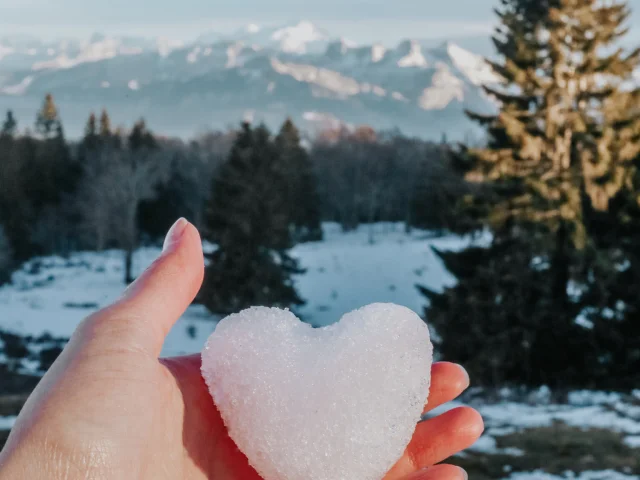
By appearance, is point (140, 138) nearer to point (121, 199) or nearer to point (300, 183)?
point (300, 183)

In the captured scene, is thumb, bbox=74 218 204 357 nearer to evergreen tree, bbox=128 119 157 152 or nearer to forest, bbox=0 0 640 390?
forest, bbox=0 0 640 390

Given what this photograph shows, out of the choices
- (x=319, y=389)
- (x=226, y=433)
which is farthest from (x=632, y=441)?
(x=226, y=433)

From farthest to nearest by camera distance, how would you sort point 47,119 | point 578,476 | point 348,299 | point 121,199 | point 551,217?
point 47,119 → point 121,199 → point 348,299 → point 551,217 → point 578,476

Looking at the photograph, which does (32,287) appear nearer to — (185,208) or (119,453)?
(185,208)

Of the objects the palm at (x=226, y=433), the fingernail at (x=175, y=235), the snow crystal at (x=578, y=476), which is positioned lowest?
the snow crystal at (x=578, y=476)

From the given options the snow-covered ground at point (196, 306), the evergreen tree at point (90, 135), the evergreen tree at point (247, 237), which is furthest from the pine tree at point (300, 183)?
the evergreen tree at point (247, 237)

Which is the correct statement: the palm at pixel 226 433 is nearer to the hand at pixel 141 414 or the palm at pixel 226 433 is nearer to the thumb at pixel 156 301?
the hand at pixel 141 414
